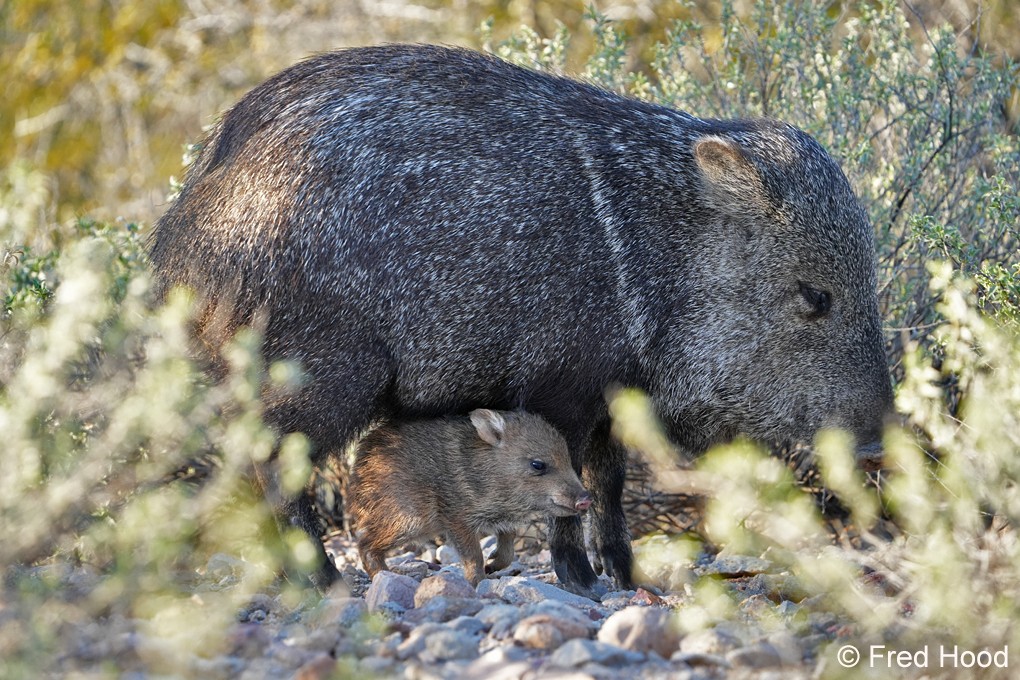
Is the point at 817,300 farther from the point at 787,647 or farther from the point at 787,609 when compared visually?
the point at 787,647

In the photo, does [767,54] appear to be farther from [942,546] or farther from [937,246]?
[942,546]

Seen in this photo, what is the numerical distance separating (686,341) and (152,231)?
1812 millimetres

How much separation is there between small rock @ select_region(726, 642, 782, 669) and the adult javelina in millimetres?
1367

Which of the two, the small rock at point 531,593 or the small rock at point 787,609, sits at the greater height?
the small rock at point 787,609

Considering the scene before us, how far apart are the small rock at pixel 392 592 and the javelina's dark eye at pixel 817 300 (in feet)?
4.93

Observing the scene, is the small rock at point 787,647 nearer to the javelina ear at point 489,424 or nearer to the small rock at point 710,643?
the small rock at point 710,643

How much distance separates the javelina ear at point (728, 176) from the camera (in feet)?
13.5

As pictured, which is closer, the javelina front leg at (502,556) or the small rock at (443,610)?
the small rock at (443,610)

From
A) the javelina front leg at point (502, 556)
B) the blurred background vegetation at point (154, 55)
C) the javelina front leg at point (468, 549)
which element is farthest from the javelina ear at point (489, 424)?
the blurred background vegetation at point (154, 55)

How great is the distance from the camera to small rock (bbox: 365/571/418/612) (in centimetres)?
358

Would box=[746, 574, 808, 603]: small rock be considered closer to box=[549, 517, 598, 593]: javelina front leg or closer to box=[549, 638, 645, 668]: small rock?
box=[549, 517, 598, 593]: javelina front leg

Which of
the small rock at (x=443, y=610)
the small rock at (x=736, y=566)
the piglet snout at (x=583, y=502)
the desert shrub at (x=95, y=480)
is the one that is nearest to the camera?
the desert shrub at (x=95, y=480)

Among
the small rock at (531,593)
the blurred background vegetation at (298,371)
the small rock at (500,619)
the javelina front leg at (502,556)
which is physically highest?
the blurred background vegetation at (298,371)

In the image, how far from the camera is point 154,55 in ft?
33.6
